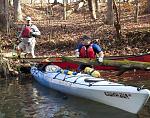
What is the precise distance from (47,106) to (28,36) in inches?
261

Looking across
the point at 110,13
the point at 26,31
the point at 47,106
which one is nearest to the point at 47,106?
the point at 47,106

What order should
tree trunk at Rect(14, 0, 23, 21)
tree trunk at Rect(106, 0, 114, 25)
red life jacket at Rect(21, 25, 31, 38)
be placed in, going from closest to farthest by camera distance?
red life jacket at Rect(21, 25, 31, 38)
tree trunk at Rect(106, 0, 114, 25)
tree trunk at Rect(14, 0, 23, 21)

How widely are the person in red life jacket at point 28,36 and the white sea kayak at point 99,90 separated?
10.4ft

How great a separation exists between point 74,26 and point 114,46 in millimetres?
7312

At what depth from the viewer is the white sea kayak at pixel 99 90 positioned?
1030 cm

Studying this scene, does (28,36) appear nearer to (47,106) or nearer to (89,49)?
(89,49)

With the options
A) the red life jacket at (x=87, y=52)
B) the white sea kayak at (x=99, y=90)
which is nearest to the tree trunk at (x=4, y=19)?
the white sea kayak at (x=99, y=90)

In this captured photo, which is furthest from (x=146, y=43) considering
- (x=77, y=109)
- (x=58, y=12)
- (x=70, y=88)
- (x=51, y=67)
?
(x=58, y=12)

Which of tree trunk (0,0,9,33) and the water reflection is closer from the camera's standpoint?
the water reflection

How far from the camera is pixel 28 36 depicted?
18.1 m

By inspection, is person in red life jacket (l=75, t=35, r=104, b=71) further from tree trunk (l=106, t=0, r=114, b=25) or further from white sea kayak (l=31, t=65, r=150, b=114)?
tree trunk (l=106, t=0, r=114, b=25)

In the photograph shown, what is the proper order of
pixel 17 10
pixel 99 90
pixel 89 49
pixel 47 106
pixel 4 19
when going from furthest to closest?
1. pixel 17 10
2. pixel 4 19
3. pixel 89 49
4. pixel 47 106
5. pixel 99 90

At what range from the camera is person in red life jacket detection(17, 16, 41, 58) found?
1791cm

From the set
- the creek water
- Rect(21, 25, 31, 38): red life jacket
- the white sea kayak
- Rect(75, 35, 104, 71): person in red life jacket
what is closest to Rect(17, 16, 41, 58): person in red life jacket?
Rect(21, 25, 31, 38): red life jacket
